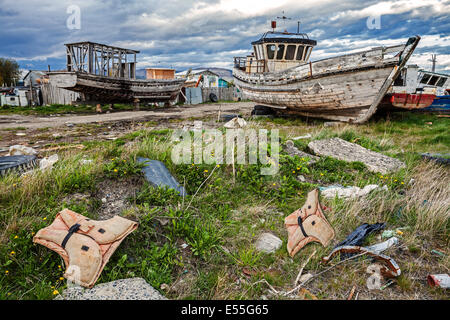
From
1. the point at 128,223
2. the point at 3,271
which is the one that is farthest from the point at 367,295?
the point at 3,271

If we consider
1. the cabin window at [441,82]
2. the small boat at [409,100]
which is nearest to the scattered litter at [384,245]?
the small boat at [409,100]

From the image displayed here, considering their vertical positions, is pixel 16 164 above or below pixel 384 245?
above

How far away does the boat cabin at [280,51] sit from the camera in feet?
40.5

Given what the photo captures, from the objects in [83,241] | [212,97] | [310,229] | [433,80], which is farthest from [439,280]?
[212,97]

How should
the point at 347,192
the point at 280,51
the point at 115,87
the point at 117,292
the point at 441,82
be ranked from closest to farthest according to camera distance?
1. the point at 117,292
2. the point at 347,192
3. the point at 280,51
4. the point at 115,87
5. the point at 441,82

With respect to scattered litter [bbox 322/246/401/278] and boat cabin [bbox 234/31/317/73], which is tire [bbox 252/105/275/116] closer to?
boat cabin [bbox 234/31/317/73]

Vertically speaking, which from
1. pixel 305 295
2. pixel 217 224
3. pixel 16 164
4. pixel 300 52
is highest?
pixel 300 52

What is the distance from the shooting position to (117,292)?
210 cm

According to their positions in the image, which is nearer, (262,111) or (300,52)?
(300,52)

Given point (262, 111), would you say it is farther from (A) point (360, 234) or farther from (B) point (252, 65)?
(A) point (360, 234)

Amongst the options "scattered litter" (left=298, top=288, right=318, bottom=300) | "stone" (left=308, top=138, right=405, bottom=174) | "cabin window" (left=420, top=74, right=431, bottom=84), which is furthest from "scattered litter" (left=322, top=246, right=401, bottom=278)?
"cabin window" (left=420, top=74, right=431, bottom=84)

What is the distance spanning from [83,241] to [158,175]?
150 cm
